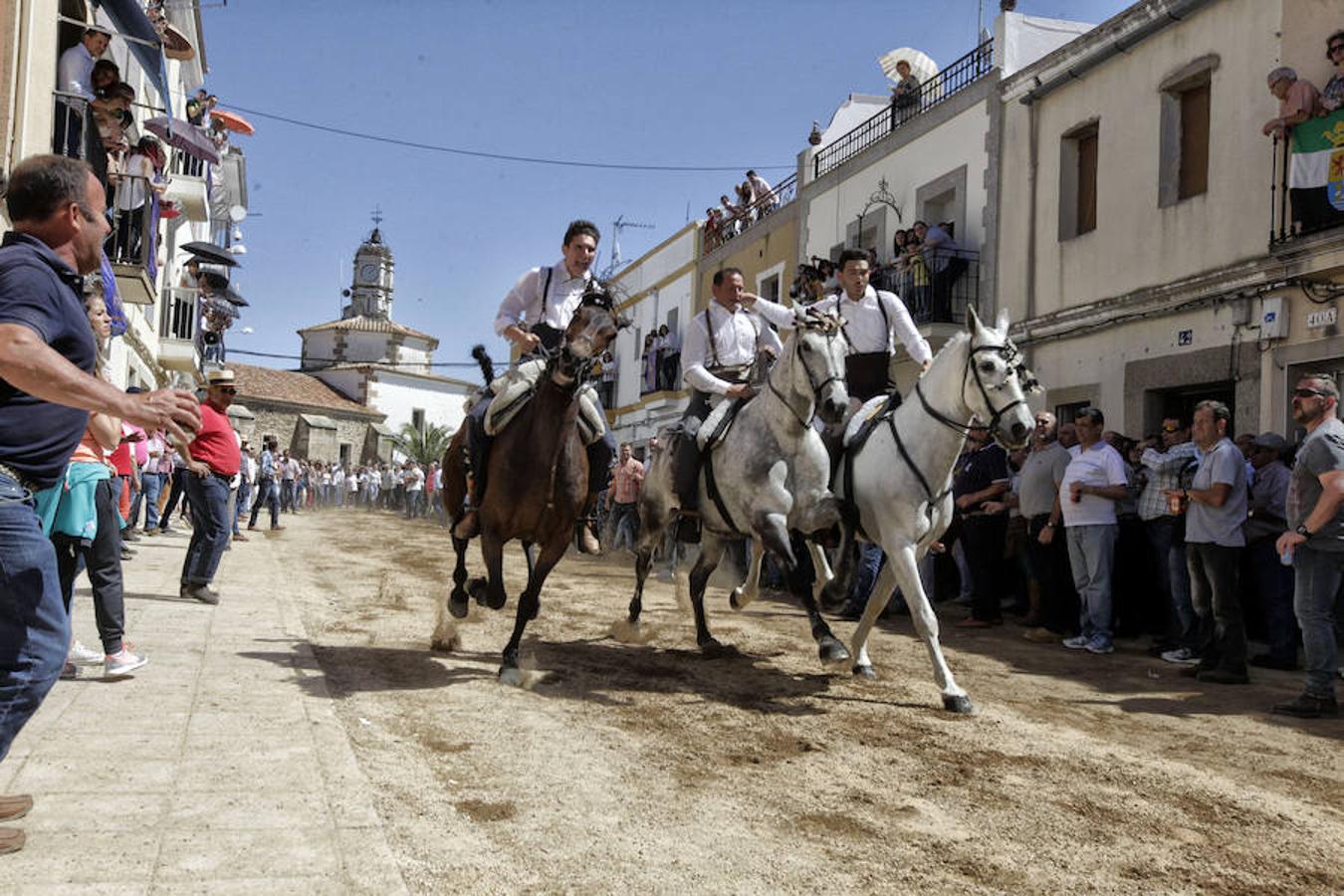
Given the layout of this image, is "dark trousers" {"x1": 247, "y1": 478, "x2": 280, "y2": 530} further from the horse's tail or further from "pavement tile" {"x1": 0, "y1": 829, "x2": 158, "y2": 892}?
"pavement tile" {"x1": 0, "y1": 829, "x2": 158, "y2": 892}

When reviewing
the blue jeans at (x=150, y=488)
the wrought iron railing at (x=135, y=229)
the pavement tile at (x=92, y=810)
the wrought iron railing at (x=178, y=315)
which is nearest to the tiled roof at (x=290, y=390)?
the wrought iron railing at (x=178, y=315)

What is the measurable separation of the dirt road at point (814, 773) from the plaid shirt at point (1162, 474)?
178 cm

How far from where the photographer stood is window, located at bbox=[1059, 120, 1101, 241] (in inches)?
629

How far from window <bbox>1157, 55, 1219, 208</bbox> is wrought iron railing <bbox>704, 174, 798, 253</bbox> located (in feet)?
39.6

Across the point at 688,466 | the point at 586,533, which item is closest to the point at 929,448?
the point at 688,466

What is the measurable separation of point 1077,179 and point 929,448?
1138cm

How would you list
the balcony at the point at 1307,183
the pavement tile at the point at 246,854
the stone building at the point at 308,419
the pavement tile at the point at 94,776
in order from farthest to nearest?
the stone building at the point at 308,419
the balcony at the point at 1307,183
the pavement tile at the point at 94,776
the pavement tile at the point at 246,854

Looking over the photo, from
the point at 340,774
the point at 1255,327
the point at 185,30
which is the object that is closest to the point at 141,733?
the point at 340,774

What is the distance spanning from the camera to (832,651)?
6.45 metres

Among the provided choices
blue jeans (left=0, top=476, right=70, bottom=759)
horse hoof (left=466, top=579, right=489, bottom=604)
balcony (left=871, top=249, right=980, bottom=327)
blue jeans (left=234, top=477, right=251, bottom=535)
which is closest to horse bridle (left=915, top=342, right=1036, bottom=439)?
horse hoof (left=466, top=579, right=489, bottom=604)

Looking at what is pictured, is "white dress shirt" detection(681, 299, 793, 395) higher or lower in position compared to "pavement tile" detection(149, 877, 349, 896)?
higher

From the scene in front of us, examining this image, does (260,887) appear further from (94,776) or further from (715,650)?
(715,650)

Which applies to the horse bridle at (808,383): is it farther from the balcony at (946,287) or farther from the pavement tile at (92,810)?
the balcony at (946,287)

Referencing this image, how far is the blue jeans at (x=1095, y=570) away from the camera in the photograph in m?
9.56
